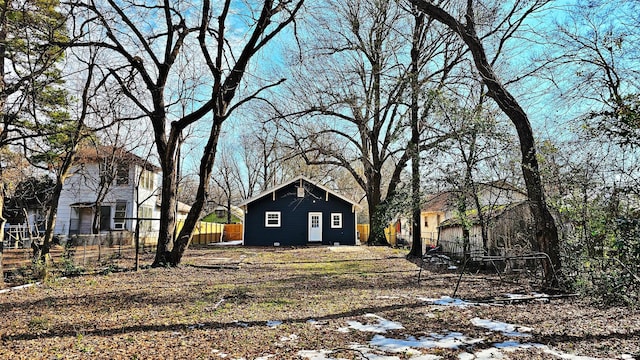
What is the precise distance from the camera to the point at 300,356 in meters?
4.04

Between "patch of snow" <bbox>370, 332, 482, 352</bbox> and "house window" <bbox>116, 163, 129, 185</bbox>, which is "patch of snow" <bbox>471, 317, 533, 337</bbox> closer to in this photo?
"patch of snow" <bbox>370, 332, 482, 352</bbox>

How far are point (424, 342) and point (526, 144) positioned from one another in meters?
4.89

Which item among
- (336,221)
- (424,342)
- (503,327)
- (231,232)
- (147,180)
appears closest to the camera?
(424,342)

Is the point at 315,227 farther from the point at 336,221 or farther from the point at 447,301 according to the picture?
the point at 447,301

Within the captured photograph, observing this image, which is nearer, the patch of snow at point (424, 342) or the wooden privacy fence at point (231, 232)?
the patch of snow at point (424, 342)

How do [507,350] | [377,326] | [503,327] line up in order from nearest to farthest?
[507,350], [503,327], [377,326]

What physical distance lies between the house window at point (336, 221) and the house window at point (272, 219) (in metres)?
3.24

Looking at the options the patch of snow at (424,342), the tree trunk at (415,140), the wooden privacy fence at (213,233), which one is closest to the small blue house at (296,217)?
the wooden privacy fence at (213,233)

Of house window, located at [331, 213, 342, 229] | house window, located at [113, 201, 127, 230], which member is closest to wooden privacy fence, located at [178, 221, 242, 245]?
house window, located at [113, 201, 127, 230]

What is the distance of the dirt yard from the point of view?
4184 millimetres

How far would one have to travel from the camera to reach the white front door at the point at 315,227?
24203mm

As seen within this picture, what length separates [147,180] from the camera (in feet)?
93.4

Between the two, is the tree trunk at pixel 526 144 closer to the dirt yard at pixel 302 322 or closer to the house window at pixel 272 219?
the dirt yard at pixel 302 322

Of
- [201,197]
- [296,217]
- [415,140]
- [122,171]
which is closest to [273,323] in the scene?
[201,197]
